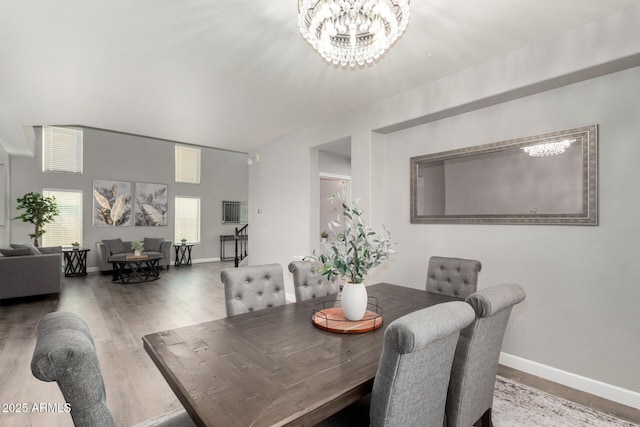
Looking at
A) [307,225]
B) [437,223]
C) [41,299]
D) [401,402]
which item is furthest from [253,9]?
[41,299]

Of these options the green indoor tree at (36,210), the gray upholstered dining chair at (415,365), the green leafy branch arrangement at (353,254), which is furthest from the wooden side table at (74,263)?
the gray upholstered dining chair at (415,365)

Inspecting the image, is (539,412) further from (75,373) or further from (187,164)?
(187,164)

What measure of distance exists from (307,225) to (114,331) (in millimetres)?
2657

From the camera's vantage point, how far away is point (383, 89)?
3.25 meters

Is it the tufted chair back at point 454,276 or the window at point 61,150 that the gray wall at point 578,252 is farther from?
the window at point 61,150

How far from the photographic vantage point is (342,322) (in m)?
1.67

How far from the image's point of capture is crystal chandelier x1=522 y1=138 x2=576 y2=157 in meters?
2.41

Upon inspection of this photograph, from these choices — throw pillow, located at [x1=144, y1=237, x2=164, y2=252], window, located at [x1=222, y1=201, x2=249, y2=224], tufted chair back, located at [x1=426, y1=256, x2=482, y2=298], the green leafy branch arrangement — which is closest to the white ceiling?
the green leafy branch arrangement

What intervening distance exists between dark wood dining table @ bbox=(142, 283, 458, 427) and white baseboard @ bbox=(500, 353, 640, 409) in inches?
67.1

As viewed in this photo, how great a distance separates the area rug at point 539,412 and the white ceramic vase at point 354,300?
1.24 m

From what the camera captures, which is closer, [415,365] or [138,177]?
[415,365]

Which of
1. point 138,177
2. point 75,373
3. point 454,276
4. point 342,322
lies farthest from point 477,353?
point 138,177

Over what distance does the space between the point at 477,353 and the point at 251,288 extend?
139 centimetres

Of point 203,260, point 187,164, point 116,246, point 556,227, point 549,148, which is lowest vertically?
point 203,260
